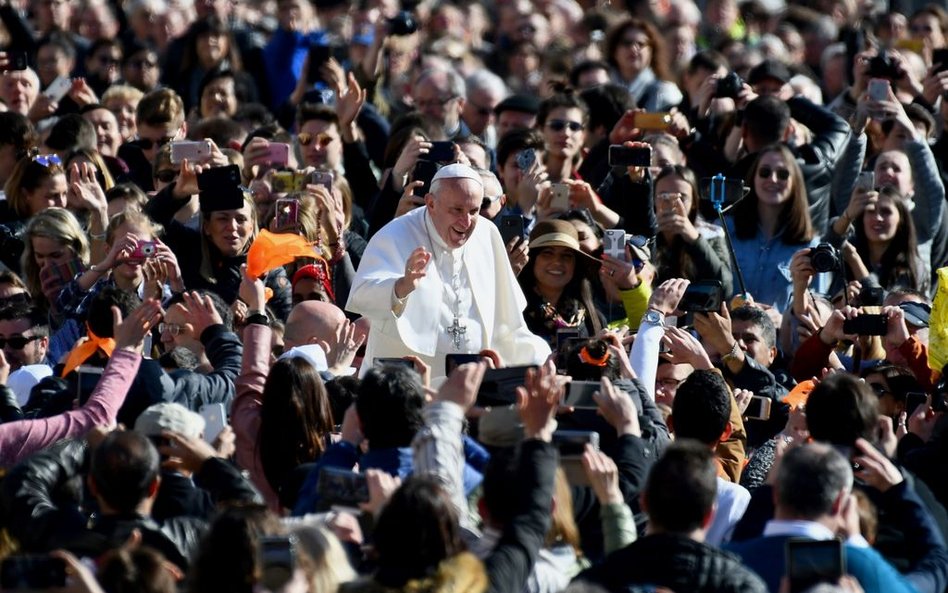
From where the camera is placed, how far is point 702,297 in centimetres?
979

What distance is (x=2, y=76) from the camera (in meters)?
13.6

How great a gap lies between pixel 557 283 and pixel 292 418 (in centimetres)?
316

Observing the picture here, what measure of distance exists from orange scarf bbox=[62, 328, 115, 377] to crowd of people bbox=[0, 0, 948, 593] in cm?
2

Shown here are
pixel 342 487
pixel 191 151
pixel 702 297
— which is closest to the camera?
pixel 342 487

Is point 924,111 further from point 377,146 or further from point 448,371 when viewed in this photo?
point 448,371

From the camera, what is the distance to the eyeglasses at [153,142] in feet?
41.8

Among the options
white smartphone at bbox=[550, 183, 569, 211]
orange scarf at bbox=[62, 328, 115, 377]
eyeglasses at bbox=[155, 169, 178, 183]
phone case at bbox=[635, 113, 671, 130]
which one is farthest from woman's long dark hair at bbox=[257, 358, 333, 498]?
phone case at bbox=[635, 113, 671, 130]

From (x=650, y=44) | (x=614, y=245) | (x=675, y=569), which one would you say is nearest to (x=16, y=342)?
(x=614, y=245)

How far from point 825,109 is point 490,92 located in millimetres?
2529

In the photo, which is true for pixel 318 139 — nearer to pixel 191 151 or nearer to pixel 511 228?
pixel 191 151

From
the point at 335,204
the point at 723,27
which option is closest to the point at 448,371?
the point at 335,204

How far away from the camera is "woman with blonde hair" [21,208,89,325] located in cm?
1075

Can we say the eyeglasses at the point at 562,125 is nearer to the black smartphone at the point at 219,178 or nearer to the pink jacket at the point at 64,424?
the black smartphone at the point at 219,178

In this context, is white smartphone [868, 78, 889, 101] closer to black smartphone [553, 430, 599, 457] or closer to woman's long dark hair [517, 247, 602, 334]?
woman's long dark hair [517, 247, 602, 334]
